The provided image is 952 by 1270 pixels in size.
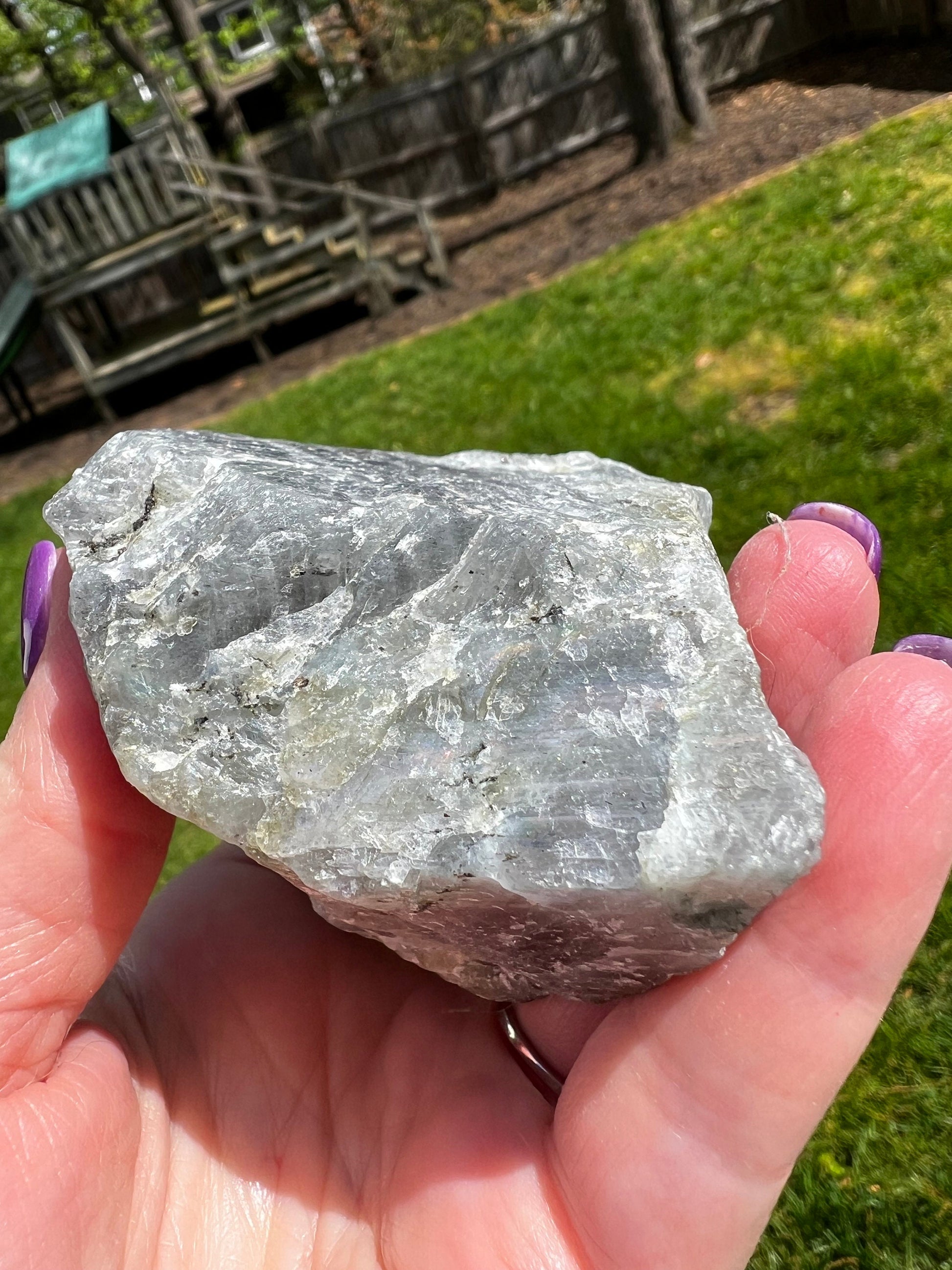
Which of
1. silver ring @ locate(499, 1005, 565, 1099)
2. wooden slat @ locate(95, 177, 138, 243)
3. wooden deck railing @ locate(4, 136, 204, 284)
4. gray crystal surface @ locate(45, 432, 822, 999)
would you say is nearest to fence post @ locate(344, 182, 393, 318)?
wooden deck railing @ locate(4, 136, 204, 284)

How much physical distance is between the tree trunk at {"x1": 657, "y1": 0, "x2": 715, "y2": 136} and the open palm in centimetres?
769

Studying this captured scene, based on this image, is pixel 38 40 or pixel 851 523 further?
pixel 38 40

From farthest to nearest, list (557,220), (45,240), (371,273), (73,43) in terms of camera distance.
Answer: (73,43), (45,240), (557,220), (371,273)

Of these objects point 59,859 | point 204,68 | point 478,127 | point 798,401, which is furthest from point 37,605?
point 204,68

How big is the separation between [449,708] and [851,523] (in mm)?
1065

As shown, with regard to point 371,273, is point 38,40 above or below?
above

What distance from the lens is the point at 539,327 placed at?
6309mm

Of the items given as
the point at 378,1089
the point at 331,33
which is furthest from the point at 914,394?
the point at 331,33

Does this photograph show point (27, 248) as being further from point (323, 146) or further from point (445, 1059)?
point (445, 1059)

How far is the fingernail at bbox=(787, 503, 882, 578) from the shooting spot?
6.55 feet

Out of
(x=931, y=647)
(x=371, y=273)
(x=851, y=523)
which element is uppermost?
(x=851, y=523)

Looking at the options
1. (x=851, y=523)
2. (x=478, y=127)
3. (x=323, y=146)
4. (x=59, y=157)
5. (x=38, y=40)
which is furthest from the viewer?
(x=38, y=40)

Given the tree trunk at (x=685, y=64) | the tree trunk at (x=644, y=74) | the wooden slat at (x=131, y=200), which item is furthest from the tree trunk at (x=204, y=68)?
the tree trunk at (x=685, y=64)

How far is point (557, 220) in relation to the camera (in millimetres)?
8609
